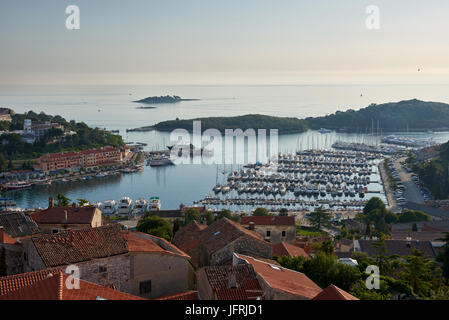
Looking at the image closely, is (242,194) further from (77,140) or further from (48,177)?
(77,140)

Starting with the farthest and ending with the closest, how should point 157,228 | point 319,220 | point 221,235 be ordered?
1. point 319,220
2. point 157,228
3. point 221,235

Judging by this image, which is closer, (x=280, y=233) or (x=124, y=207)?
(x=280, y=233)

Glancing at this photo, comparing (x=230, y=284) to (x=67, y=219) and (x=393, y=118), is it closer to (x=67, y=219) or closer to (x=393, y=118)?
(x=67, y=219)

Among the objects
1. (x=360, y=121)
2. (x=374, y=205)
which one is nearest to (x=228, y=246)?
(x=374, y=205)

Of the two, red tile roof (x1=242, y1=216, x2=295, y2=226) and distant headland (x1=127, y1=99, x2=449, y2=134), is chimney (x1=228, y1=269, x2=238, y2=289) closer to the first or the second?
red tile roof (x1=242, y1=216, x2=295, y2=226)

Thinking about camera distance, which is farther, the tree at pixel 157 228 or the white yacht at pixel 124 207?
the white yacht at pixel 124 207

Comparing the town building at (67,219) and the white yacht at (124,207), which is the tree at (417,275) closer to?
the town building at (67,219)

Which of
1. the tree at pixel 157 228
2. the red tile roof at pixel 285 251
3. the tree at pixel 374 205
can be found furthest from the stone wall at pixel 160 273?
the tree at pixel 374 205

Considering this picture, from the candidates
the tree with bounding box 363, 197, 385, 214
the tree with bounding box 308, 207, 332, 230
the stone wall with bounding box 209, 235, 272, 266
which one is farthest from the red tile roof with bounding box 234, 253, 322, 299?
the tree with bounding box 363, 197, 385, 214
